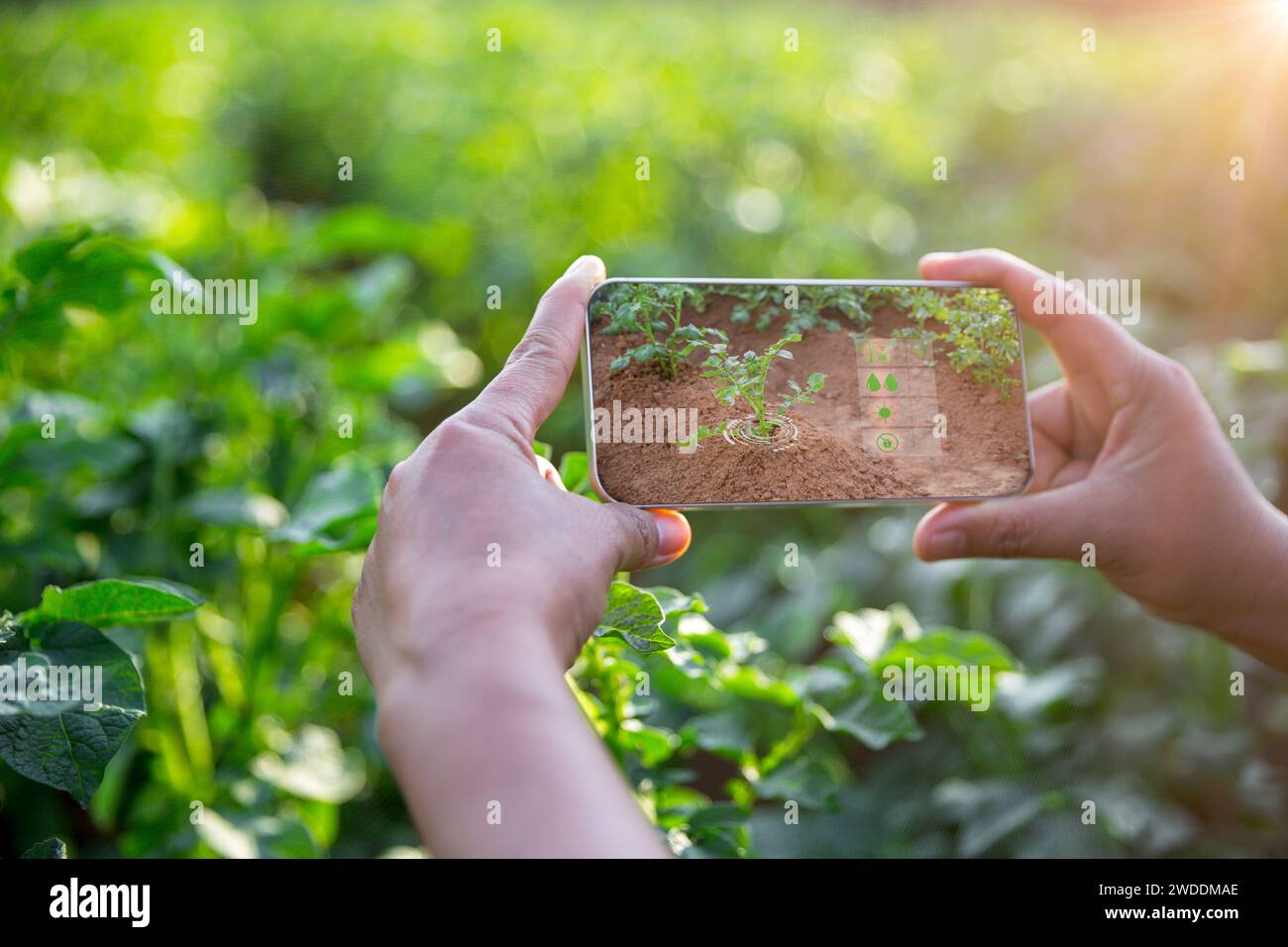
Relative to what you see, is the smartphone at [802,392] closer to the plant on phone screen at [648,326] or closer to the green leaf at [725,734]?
the plant on phone screen at [648,326]

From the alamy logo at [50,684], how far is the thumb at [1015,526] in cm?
70

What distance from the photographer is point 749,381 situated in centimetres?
77

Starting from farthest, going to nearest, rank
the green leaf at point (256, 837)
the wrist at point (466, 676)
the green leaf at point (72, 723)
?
the green leaf at point (256, 837) → the green leaf at point (72, 723) → the wrist at point (466, 676)

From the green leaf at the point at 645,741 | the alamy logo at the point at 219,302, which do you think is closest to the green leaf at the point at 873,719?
the green leaf at the point at 645,741

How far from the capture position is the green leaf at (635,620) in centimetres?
67

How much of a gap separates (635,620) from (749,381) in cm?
22

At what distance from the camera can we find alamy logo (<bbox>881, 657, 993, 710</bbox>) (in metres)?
0.88

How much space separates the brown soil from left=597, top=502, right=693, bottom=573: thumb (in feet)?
0.06

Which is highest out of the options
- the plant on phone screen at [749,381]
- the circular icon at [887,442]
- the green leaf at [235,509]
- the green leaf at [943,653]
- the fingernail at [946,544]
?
the plant on phone screen at [749,381]

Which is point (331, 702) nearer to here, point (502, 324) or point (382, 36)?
point (502, 324)

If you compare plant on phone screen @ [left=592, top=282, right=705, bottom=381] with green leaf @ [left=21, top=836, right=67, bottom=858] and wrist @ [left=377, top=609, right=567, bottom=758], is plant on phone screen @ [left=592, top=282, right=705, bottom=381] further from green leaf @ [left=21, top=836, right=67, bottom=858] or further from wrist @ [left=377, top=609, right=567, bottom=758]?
green leaf @ [left=21, top=836, right=67, bottom=858]
